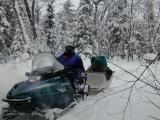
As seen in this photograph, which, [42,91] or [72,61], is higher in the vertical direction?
[72,61]

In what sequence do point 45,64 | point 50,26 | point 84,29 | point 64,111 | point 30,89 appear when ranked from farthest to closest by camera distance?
point 50,26, point 84,29, point 45,64, point 64,111, point 30,89

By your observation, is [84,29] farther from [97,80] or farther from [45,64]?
[45,64]

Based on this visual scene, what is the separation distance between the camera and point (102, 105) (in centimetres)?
771

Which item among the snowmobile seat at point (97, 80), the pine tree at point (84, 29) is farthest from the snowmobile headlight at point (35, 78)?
the pine tree at point (84, 29)

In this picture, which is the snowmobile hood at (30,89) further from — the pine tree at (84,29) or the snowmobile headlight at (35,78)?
the pine tree at (84,29)

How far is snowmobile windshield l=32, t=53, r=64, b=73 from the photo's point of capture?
6553 mm

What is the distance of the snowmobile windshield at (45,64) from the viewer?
21.5 ft

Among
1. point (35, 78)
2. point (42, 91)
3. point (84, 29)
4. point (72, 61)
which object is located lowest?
point (42, 91)

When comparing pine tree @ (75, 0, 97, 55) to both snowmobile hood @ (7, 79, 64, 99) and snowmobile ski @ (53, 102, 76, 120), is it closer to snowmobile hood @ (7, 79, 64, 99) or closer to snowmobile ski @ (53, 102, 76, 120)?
snowmobile ski @ (53, 102, 76, 120)

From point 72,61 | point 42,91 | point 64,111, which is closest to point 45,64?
point 42,91

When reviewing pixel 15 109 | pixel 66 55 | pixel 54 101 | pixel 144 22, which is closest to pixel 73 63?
pixel 66 55

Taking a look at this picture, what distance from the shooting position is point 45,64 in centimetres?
665

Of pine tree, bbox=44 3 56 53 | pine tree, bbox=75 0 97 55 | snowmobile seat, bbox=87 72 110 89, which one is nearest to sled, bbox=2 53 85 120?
snowmobile seat, bbox=87 72 110 89

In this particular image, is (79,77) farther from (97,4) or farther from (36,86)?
(97,4)
